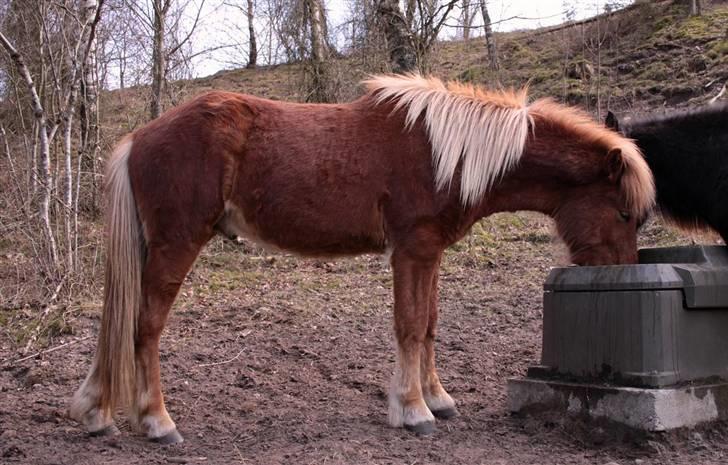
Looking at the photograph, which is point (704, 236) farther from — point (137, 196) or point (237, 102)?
point (137, 196)

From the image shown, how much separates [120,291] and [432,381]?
6.41ft

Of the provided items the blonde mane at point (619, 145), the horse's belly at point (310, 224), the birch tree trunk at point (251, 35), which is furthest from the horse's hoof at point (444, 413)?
the birch tree trunk at point (251, 35)

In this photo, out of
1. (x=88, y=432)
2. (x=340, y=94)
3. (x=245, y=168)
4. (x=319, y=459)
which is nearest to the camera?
(x=319, y=459)

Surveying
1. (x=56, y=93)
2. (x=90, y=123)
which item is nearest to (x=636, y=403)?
(x=56, y=93)

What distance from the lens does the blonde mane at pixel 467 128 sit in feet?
13.3

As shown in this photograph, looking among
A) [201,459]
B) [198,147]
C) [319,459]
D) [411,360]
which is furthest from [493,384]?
[198,147]

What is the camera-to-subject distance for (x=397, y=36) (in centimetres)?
941

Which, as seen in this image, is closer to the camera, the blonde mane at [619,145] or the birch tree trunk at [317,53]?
the blonde mane at [619,145]

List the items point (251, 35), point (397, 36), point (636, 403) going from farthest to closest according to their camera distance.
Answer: point (251, 35)
point (397, 36)
point (636, 403)

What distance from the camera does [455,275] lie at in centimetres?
808

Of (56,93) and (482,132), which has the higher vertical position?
(56,93)

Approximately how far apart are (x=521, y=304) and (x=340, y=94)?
4.86 meters

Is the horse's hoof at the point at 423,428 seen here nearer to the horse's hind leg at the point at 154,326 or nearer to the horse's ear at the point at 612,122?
the horse's hind leg at the point at 154,326

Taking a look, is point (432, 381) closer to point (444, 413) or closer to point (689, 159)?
point (444, 413)
